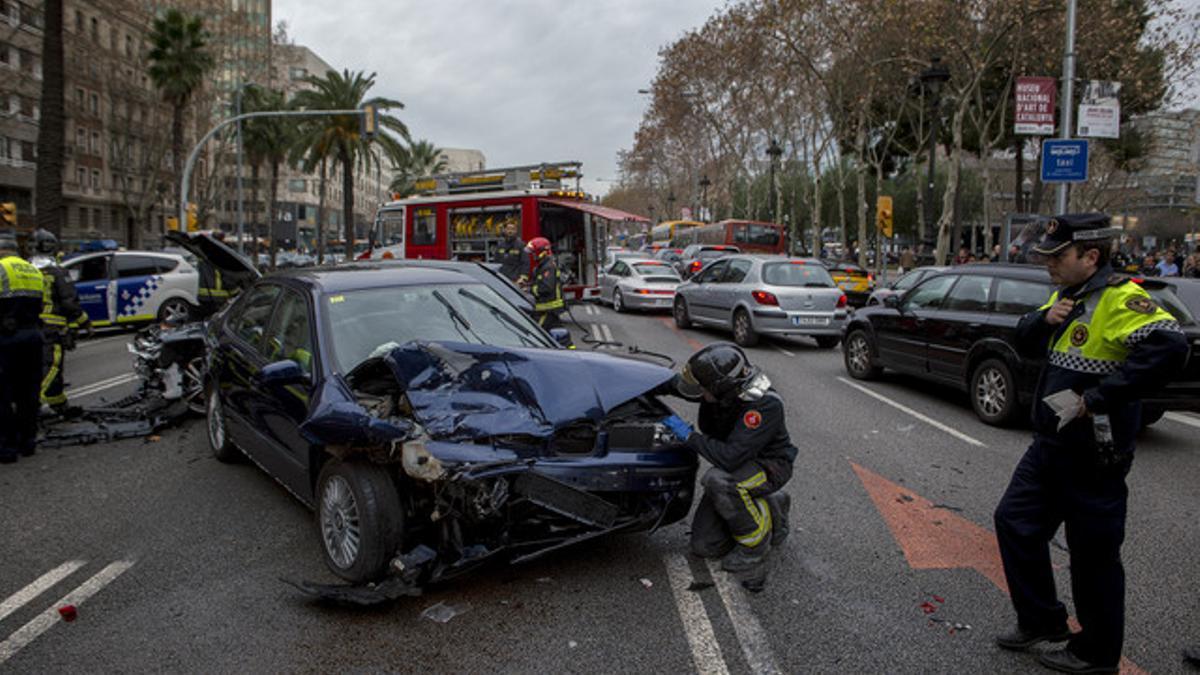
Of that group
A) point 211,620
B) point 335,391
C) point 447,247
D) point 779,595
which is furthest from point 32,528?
point 447,247

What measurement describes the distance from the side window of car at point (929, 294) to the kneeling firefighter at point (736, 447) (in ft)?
18.7

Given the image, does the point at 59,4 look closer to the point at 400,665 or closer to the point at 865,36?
the point at 400,665

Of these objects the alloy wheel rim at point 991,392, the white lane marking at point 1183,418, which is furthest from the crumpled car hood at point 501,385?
the white lane marking at point 1183,418

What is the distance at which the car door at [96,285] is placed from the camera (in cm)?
1445

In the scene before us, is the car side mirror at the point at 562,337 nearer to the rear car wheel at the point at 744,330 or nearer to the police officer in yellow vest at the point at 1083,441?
the police officer in yellow vest at the point at 1083,441

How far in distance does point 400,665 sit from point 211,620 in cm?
104

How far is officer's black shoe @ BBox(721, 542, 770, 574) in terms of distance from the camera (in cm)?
414

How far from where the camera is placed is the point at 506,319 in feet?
17.2

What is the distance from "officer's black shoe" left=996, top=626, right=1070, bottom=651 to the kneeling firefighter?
3.74ft

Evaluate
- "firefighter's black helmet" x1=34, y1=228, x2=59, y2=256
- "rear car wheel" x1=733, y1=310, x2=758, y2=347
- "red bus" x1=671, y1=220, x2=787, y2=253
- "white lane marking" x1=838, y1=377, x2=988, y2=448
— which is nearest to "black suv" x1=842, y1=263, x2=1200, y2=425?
"white lane marking" x1=838, y1=377, x2=988, y2=448

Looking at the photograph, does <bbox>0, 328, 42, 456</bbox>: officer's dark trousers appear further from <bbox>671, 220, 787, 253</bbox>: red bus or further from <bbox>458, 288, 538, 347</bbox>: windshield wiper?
<bbox>671, 220, 787, 253</bbox>: red bus

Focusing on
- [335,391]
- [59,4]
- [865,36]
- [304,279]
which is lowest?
[335,391]

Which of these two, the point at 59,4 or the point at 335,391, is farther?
the point at 59,4

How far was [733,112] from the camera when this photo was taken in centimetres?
4409
